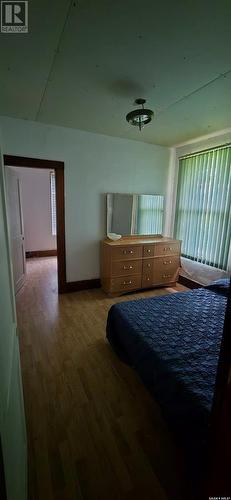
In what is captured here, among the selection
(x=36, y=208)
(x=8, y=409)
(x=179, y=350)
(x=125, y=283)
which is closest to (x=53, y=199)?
(x=36, y=208)

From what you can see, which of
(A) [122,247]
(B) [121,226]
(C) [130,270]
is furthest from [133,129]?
(C) [130,270]

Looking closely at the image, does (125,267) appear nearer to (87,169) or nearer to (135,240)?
(135,240)

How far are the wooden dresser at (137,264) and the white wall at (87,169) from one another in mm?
345

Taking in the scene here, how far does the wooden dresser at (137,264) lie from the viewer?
129 inches

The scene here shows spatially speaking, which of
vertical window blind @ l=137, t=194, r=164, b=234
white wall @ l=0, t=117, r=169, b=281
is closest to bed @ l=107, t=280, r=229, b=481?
white wall @ l=0, t=117, r=169, b=281

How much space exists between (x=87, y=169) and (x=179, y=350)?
2.85 metres

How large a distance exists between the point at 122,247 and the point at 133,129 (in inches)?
67.0

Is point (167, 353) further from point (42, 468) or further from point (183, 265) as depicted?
point (183, 265)

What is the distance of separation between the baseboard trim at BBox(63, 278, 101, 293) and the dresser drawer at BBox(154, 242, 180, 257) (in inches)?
45.0

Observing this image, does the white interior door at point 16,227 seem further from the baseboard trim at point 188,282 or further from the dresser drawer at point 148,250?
the baseboard trim at point 188,282

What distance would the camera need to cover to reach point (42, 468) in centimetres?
118

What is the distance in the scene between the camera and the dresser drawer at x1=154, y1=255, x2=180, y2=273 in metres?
3.62

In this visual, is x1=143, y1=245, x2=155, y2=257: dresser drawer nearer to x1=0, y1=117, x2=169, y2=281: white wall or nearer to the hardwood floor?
x1=0, y1=117, x2=169, y2=281: white wall

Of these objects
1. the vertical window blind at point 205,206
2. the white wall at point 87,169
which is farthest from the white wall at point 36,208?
the vertical window blind at point 205,206
